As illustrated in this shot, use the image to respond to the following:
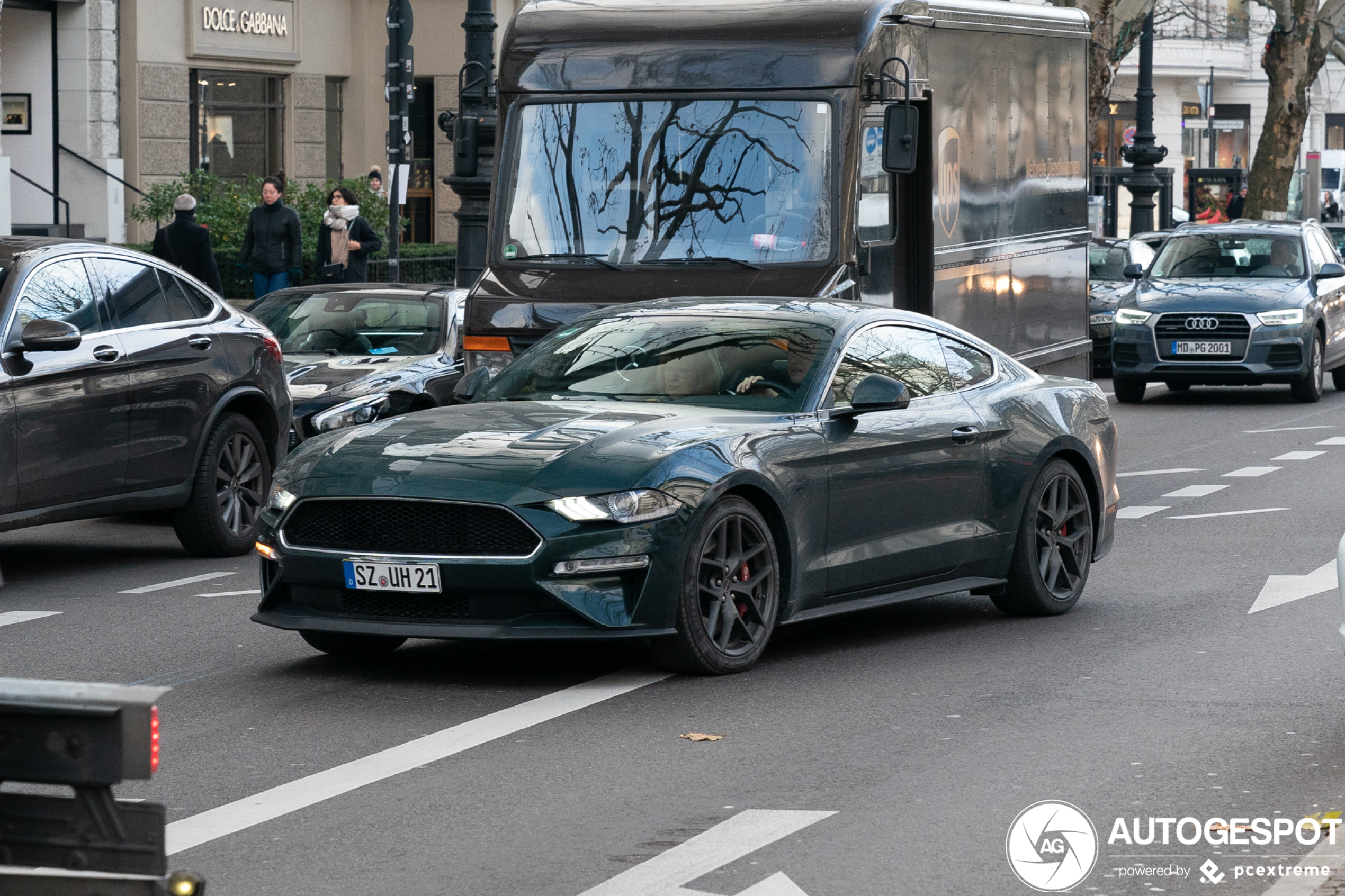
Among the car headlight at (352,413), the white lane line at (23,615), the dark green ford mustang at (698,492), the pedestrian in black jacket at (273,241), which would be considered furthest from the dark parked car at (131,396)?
the pedestrian in black jacket at (273,241)

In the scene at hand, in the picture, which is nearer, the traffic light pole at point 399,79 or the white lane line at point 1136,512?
the white lane line at point 1136,512

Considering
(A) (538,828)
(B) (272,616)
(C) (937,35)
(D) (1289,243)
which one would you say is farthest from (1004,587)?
(D) (1289,243)

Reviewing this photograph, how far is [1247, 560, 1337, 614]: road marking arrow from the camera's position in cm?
1025

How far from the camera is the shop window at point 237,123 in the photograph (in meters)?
34.6

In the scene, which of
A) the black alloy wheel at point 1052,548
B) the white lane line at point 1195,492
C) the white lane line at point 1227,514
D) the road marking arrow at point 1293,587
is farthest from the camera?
the white lane line at point 1195,492

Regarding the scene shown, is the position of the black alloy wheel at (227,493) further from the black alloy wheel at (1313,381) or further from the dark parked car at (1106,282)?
the dark parked car at (1106,282)

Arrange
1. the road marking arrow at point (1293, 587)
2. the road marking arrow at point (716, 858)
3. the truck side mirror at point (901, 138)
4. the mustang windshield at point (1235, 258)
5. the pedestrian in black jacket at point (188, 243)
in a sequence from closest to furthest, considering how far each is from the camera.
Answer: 1. the road marking arrow at point (716, 858)
2. the road marking arrow at point (1293, 587)
3. the truck side mirror at point (901, 138)
4. the pedestrian in black jacket at point (188, 243)
5. the mustang windshield at point (1235, 258)

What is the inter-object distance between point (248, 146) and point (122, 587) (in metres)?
25.8

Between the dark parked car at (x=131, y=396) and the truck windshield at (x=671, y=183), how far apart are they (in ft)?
6.82

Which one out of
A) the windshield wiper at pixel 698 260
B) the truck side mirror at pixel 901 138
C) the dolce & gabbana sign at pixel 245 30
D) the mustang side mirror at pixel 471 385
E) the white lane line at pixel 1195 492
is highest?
the dolce & gabbana sign at pixel 245 30

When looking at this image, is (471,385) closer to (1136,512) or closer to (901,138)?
(901,138)

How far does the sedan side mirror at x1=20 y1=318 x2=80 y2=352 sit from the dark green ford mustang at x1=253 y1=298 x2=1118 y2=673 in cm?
238

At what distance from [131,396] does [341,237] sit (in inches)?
503

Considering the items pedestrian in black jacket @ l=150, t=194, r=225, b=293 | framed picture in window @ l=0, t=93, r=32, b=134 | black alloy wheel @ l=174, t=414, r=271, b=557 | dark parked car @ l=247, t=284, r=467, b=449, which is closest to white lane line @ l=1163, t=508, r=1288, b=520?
dark parked car @ l=247, t=284, r=467, b=449
